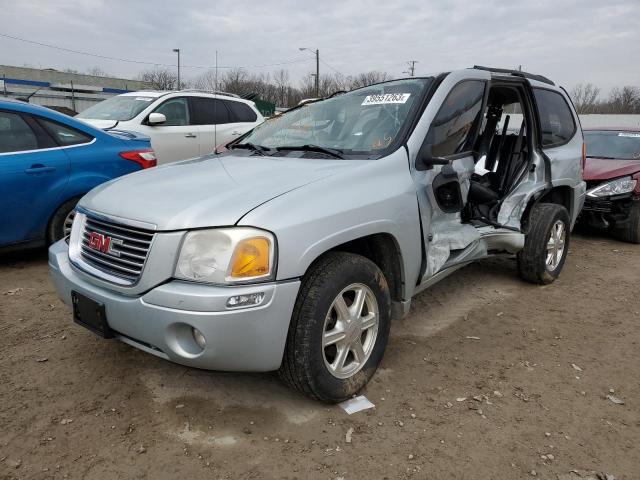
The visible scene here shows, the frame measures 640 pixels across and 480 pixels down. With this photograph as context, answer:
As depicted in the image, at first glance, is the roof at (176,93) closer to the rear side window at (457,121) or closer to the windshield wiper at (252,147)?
the windshield wiper at (252,147)

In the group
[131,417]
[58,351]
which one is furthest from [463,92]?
[58,351]

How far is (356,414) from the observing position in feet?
8.32

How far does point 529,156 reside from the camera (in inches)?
170

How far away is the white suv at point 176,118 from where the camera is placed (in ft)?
23.7

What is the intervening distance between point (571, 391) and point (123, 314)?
241cm

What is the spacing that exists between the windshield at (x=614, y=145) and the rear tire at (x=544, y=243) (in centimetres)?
307

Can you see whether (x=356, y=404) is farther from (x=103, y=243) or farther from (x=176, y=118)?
(x=176, y=118)

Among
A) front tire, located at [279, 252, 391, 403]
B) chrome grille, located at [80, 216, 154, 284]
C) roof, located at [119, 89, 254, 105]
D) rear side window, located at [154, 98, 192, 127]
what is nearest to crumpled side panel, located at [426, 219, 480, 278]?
front tire, located at [279, 252, 391, 403]

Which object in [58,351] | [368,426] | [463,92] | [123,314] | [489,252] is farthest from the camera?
[489,252]

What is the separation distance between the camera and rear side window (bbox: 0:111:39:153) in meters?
4.34

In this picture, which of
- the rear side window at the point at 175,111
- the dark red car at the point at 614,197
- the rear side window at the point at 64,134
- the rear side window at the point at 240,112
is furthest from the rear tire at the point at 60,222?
the dark red car at the point at 614,197

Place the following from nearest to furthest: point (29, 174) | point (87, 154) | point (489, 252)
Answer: point (489, 252) → point (29, 174) → point (87, 154)

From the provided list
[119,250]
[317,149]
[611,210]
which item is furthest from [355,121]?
[611,210]

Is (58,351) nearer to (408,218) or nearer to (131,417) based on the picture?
(131,417)
